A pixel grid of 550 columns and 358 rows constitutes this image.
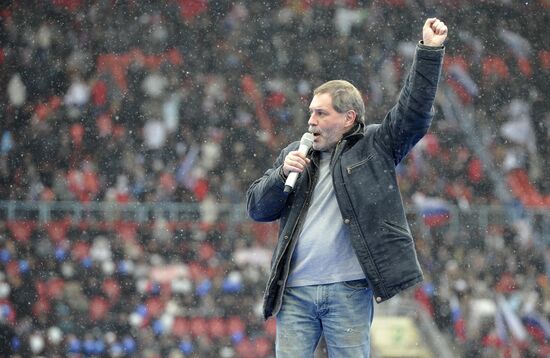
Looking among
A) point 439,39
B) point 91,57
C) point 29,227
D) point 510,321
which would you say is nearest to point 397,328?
point 510,321

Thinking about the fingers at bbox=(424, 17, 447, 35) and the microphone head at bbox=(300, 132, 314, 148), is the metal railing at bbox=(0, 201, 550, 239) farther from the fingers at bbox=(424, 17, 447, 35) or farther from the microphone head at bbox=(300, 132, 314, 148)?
the fingers at bbox=(424, 17, 447, 35)

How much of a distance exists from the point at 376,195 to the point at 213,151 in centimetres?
589

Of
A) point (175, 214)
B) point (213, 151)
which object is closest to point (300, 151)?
point (175, 214)

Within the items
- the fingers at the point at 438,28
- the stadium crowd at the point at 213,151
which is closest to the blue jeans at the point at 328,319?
the fingers at the point at 438,28

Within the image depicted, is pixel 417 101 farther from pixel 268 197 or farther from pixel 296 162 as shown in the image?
pixel 268 197

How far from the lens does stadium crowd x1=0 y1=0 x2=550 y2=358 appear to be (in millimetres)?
7492

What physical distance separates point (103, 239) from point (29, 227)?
62cm

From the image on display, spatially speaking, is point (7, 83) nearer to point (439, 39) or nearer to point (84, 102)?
point (84, 102)

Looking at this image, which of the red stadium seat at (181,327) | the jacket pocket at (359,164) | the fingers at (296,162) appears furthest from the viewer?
the red stadium seat at (181,327)

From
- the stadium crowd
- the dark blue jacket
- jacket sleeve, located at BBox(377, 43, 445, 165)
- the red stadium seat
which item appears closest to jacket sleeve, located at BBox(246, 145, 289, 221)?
the dark blue jacket

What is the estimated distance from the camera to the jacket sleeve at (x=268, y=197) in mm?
2336

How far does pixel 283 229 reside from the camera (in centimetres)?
241

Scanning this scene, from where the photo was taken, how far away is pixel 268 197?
2365mm

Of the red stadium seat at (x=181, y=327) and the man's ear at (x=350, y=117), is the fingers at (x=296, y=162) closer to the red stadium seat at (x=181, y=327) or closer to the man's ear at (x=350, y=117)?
the man's ear at (x=350, y=117)
